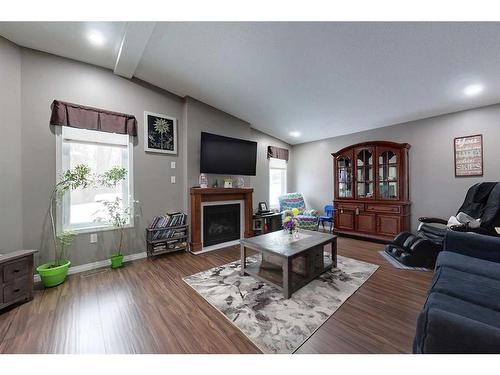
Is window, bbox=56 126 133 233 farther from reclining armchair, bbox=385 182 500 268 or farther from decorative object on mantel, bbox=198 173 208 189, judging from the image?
reclining armchair, bbox=385 182 500 268

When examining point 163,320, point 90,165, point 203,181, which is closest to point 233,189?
point 203,181

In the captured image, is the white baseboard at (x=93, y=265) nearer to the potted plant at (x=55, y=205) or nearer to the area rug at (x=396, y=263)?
the potted plant at (x=55, y=205)

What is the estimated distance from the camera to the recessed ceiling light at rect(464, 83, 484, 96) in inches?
102

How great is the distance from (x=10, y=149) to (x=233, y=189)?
112 inches

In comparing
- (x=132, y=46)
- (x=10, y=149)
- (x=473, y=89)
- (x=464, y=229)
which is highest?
(x=132, y=46)

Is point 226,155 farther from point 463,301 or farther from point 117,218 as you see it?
point 463,301

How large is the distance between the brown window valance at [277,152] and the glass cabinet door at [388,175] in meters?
2.23

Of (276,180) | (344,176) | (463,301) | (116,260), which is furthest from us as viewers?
(276,180)

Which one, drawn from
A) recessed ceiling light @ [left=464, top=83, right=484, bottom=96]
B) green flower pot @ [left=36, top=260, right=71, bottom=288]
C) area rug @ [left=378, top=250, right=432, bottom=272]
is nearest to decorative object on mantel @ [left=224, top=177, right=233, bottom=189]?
green flower pot @ [left=36, top=260, right=71, bottom=288]

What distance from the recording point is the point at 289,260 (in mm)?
1972

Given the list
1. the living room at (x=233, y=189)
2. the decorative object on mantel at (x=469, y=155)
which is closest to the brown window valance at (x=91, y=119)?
the living room at (x=233, y=189)
